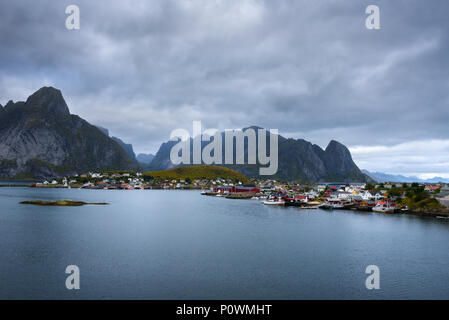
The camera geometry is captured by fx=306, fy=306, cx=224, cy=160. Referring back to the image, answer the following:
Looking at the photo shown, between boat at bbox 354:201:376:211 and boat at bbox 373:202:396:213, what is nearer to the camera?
boat at bbox 373:202:396:213

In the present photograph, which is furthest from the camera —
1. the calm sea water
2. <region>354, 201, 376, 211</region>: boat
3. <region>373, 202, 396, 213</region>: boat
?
<region>354, 201, 376, 211</region>: boat

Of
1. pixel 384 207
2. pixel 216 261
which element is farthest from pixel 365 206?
pixel 216 261

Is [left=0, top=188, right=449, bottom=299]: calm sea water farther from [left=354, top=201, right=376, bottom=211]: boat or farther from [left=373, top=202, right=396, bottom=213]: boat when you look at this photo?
[left=354, top=201, right=376, bottom=211]: boat

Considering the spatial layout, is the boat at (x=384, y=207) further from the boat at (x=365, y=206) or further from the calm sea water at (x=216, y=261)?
the calm sea water at (x=216, y=261)

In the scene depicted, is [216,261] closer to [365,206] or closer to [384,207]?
[384,207]

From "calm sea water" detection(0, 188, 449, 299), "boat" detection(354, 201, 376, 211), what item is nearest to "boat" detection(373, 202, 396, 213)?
"boat" detection(354, 201, 376, 211)

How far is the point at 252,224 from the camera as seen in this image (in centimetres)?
7344

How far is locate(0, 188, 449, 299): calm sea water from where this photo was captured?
28.9m

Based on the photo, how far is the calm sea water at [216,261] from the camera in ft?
94.8

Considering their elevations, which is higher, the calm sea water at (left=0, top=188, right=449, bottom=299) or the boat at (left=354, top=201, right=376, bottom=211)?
→ the calm sea water at (left=0, top=188, right=449, bottom=299)

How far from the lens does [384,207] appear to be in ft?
358

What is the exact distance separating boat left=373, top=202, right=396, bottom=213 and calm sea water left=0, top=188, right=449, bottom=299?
39.1m

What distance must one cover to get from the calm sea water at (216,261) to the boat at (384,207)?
128 ft

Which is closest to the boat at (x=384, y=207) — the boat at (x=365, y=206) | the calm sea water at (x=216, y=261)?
the boat at (x=365, y=206)
